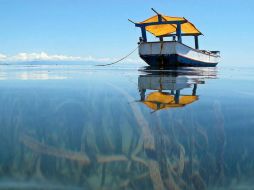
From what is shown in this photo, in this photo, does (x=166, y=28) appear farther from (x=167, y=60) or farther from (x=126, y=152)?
(x=126, y=152)

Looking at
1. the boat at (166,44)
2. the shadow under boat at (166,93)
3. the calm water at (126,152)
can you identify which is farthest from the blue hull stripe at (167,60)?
the calm water at (126,152)

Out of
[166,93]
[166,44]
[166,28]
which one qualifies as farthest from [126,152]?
[166,28]

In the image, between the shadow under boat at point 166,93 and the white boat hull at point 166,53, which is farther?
the white boat hull at point 166,53

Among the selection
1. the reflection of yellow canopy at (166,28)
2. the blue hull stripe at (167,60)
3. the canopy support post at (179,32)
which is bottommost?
the blue hull stripe at (167,60)

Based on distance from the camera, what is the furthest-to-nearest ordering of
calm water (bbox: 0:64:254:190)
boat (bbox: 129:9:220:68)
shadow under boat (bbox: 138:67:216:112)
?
boat (bbox: 129:9:220:68)
shadow under boat (bbox: 138:67:216:112)
calm water (bbox: 0:64:254:190)

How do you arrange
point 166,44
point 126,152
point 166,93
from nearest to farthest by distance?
1. point 126,152
2. point 166,93
3. point 166,44

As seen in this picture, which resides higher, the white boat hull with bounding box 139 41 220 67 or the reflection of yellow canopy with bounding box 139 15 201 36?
the reflection of yellow canopy with bounding box 139 15 201 36

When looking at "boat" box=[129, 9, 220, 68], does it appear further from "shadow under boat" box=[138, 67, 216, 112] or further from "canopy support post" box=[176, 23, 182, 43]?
"shadow under boat" box=[138, 67, 216, 112]

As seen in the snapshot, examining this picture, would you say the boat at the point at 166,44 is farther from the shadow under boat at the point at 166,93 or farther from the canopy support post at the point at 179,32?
the shadow under boat at the point at 166,93

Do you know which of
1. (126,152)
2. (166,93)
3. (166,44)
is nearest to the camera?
(126,152)

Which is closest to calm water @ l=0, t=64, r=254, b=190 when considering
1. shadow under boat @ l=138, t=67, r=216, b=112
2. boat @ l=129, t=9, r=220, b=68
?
shadow under boat @ l=138, t=67, r=216, b=112

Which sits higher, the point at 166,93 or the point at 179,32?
the point at 179,32

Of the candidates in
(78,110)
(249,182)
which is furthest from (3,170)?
(78,110)

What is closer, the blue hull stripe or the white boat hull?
the white boat hull
